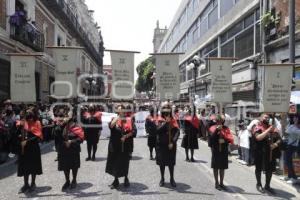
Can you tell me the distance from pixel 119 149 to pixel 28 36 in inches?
585

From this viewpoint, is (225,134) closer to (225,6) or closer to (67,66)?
(67,66)

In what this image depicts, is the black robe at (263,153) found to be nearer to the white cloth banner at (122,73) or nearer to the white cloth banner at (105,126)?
the white cloth banner at (122,73)

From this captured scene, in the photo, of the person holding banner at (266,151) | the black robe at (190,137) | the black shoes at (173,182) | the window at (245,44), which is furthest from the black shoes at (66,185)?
the window at (245,44)

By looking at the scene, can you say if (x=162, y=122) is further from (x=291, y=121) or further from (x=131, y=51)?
(x=291, y=121)

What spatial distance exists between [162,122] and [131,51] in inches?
78.6

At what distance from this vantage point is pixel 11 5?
65.4ft

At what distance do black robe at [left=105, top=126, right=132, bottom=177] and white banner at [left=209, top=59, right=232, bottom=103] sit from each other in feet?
9.60

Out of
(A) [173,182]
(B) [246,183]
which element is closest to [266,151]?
(B) [246,183]

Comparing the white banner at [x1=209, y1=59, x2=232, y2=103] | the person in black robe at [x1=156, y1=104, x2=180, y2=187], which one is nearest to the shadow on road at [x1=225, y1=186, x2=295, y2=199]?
the person in black robe at [x1=156, y1=104, x2=180, y2=187]

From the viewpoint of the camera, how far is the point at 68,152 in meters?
8.80

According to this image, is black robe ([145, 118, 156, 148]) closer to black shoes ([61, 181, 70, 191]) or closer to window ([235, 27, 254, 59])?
black shoes ([61, 181, 70, 191])

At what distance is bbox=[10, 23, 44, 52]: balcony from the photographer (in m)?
20.1

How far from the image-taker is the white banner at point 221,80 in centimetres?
1070

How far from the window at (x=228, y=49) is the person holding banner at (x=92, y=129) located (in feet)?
51.1
